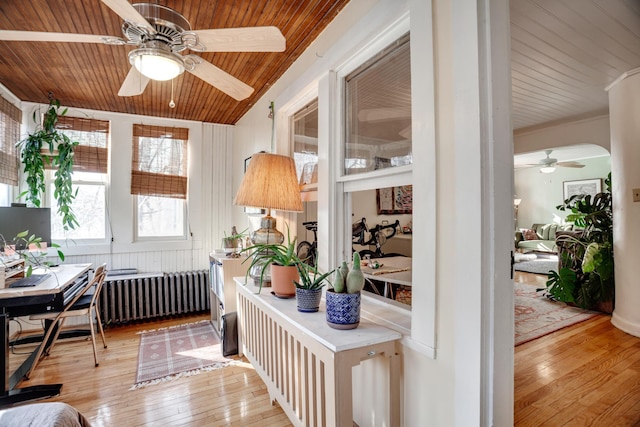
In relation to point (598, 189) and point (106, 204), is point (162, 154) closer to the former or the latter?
point (106, 204)

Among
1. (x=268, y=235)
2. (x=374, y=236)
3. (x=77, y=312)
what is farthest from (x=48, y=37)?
(x=374, y=236)

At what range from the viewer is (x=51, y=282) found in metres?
2.23

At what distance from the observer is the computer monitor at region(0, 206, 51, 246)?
2547mm

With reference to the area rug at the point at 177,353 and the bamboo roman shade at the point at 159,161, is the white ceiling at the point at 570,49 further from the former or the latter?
the bamboo roman shade at the point at 159,161

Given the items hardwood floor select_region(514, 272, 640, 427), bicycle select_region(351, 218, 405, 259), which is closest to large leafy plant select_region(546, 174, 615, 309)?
hardwood floor select_region(514, 272, 640, 427)

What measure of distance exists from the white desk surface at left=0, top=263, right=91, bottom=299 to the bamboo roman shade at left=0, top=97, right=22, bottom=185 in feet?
3.55

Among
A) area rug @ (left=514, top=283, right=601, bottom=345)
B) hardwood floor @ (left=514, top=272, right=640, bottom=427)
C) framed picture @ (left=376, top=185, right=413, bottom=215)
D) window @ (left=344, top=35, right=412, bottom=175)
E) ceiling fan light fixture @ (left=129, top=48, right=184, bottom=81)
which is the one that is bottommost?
hardwood floor @ (left=514, top=272, right=640, bottom=427)

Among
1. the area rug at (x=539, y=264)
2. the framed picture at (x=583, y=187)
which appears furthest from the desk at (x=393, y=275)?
the framed picture at (x=583, y=187)

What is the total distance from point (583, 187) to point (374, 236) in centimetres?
747

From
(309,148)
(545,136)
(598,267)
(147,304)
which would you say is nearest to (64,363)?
(147,304)

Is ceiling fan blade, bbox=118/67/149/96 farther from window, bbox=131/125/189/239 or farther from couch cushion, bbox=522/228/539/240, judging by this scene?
couch cushion, bbox=522/228/539/240

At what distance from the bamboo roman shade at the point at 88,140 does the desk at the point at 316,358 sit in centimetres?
305

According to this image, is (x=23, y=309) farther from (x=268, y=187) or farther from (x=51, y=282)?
(x=268, y=187)

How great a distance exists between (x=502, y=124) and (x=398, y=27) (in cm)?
74
